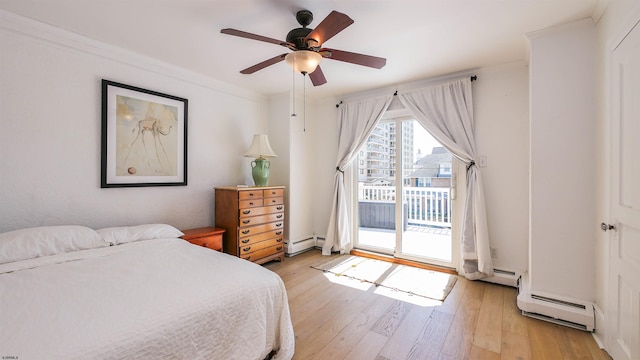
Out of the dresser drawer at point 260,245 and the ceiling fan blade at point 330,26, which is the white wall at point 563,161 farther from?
the dresser drawer at point 260,245

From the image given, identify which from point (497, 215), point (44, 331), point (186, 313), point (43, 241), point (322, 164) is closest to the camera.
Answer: point (44, 331)

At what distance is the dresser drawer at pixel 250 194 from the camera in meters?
3.14

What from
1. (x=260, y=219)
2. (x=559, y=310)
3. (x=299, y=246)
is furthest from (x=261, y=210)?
(x=559, y=310)

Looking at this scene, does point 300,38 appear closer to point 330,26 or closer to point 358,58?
point 330,26

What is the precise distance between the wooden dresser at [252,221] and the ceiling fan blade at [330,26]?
1985 millimetres

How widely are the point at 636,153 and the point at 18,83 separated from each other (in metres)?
4.29

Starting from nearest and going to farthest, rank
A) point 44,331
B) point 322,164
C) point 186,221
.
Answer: point 44,331 → point 186,221 → point 322,164

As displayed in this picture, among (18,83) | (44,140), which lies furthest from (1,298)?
(18,83)

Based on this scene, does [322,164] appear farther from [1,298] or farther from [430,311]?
[1,298]

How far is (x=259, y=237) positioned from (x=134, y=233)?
1.37m

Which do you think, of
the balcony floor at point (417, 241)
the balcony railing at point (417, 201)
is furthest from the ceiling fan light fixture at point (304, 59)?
the balcony floor at point (417, 241)

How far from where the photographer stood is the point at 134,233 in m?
2.35

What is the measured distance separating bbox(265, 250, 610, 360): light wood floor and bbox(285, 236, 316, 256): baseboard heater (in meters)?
1.12

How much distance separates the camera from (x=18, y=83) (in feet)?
6.93
